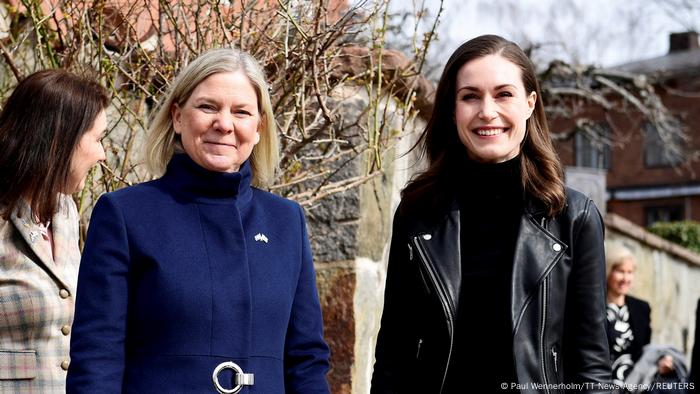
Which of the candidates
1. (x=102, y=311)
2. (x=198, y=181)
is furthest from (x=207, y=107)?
(x=102, y=311)

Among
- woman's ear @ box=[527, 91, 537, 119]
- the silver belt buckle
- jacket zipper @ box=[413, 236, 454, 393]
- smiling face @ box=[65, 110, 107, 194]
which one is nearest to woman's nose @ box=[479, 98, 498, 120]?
woman's ear @ box=[527, 91, 537, 119]

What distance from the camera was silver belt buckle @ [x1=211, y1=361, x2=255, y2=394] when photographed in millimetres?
2488

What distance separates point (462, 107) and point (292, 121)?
1017 millimetres

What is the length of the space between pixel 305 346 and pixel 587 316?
693mm

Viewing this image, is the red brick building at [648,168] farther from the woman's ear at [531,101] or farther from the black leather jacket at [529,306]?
the black leather jacket at [529,306]

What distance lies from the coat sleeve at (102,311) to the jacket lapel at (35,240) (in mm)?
633

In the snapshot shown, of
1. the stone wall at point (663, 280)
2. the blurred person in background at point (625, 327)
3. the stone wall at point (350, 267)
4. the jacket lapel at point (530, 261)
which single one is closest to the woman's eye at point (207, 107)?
the jacket lapel at point (530, 261)

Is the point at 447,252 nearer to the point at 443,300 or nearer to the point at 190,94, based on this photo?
the point at 443,300

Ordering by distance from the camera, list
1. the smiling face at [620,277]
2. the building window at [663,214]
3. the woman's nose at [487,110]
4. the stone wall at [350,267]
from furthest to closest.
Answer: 1. the building window at [663,214]
2. the smiling face at [620,277]
3. the stone wall at [350,267]
4. the woman's nose at [487,110]

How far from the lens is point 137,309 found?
8.15 ft

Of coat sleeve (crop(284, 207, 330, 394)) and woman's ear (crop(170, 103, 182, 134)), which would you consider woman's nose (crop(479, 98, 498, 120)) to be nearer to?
coat sleeve (crop(284, 207, 330, 394))

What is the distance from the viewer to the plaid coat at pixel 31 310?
3.00 metres

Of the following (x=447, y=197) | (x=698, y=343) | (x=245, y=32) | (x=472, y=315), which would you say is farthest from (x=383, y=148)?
(x=698, y=343)

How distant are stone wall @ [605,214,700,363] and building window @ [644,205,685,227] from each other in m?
20.3
